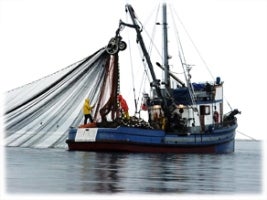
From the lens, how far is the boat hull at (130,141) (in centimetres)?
3666

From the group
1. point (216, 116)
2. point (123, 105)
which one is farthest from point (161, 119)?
point (216, 116)

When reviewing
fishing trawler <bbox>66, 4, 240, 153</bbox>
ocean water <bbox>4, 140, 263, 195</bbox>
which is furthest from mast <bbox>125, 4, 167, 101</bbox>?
ocean water <bbox>4, 140, 263, 195</bbox>

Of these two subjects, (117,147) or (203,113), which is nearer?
(117,147)

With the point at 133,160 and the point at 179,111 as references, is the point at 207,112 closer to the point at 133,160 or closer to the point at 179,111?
the point at 179,111

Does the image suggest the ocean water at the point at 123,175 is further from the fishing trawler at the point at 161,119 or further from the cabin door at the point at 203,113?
the cabin door at the point at 203,113

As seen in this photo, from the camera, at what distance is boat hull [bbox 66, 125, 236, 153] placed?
1443 inches

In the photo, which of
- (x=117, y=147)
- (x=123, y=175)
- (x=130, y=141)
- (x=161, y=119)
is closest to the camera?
(x=123, y=175)

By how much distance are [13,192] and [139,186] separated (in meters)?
3.50

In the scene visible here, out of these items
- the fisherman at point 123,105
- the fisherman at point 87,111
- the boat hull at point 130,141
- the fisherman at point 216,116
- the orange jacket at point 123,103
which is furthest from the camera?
the fisherman at point 216,116

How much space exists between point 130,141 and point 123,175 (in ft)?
43.4

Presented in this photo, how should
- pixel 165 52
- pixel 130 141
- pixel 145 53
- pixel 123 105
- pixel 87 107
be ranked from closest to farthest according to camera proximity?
pixel 87 107 < pixel 130 141 < pixel 123 105 < pixel 145 53 < pixel 165 52

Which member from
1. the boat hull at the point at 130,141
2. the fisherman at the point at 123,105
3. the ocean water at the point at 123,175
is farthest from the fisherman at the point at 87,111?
the ocean water at the point at 123,175

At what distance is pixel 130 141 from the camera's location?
37.0 metres

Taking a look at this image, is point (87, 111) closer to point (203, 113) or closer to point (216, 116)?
point (203, 113)
